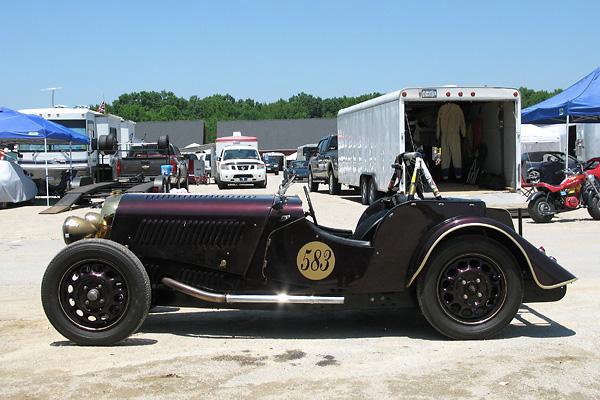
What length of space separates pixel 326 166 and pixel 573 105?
11.7m

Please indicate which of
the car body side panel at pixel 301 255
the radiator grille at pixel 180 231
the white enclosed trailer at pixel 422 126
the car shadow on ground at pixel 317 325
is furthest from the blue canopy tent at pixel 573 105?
the radiator grille at pixel 180 231

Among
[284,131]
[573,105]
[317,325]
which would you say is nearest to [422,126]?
[573,105]

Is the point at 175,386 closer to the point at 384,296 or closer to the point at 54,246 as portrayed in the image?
the point at 384,296

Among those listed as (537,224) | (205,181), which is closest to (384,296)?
(537,224)

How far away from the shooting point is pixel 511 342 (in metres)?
5.62

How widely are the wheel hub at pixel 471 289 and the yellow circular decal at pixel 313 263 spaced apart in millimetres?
891

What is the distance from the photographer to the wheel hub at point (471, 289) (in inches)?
220

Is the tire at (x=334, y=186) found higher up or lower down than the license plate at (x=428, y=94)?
lower down

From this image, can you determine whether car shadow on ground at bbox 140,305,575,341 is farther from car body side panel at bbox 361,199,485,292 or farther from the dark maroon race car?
car body side panel at bbox 361,199,485,292

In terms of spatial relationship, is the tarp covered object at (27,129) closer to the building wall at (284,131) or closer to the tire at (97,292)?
the tire at (97,292)

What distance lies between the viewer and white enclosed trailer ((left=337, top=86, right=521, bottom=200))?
1573 cm

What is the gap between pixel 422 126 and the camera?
18641mm

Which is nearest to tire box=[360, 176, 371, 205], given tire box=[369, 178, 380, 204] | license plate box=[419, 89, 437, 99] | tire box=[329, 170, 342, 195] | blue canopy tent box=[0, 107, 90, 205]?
tire box=[369, 178, 380, 204]

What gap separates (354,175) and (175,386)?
58.7 feet
